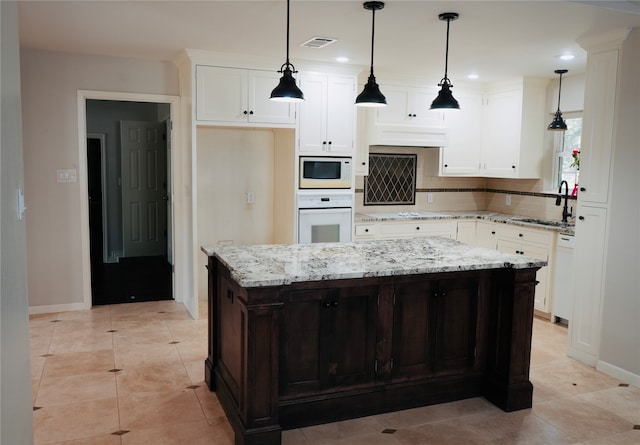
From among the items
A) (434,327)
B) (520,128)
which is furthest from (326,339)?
(520,128)

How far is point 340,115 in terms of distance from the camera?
17.7ft

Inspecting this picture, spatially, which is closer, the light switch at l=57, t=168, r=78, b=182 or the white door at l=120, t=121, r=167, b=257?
the light switch at l=57, t=168, r=78, b=182

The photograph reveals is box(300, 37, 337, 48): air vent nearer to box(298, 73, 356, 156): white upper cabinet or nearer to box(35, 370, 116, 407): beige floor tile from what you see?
box(298, 73, 356, 156): white upper cabinet

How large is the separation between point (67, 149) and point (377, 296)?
3511 millimetres

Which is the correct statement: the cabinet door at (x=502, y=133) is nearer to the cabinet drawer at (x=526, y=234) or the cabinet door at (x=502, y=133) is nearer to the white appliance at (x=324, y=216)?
the cabinet drawer at (x=526, y=234)

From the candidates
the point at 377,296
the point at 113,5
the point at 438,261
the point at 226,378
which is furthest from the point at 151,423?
the point at 113,5

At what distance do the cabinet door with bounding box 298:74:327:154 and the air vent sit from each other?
740 mm

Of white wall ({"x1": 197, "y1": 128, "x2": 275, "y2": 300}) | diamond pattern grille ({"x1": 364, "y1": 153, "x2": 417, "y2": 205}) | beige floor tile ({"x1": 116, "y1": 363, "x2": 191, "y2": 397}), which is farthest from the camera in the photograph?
diamond pattern grille ({"x1": 364, "y1": 153, "x2": 417, "y2": 205})

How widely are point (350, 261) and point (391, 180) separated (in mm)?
3440

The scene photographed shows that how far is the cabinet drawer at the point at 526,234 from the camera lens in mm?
5168

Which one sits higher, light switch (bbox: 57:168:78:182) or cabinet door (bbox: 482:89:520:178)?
cabinet door (bbox: 482:89:520:178)

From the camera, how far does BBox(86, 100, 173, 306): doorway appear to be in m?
7.80

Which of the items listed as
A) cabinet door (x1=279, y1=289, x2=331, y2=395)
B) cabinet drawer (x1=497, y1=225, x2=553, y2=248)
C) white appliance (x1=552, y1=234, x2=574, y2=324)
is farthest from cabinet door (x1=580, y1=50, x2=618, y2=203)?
cabinet door (x1=279, y1=289, x2=331, y2=395)

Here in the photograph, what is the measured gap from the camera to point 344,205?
5457mm
